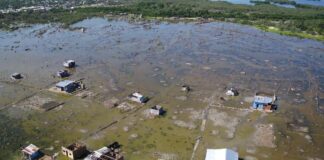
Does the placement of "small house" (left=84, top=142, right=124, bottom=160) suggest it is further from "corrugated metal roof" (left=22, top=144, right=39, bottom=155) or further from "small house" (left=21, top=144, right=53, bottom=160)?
"corrugated metal roof" (left=22, top=144, right=39, bottom=155)

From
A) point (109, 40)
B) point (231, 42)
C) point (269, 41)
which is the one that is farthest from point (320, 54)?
point (109, 40)

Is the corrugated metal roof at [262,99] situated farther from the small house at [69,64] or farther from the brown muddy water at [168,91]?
the small house at [69,64]

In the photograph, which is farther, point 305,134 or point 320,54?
point 320,54

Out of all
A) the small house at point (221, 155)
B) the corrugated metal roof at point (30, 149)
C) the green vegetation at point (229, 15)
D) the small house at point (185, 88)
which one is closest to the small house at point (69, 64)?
the small house at point (185, 88)

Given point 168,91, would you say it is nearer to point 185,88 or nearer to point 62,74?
point 185,88

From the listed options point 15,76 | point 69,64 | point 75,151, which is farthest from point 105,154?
point 69,64

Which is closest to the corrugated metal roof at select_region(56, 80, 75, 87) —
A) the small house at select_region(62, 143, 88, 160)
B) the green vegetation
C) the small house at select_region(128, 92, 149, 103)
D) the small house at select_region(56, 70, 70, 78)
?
the small house at select_region(56, 70, 70, 78)

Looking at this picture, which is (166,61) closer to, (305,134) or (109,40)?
(109,40)
